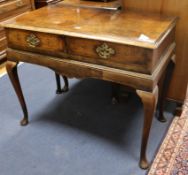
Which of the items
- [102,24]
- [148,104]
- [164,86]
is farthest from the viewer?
[164,86]

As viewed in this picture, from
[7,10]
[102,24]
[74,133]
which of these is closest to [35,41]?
[102,24]

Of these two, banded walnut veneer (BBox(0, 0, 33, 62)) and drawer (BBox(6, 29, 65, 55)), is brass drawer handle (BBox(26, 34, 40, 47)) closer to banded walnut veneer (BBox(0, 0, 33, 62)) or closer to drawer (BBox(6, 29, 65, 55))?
drawer (BBox(6, 29, 65, 55))

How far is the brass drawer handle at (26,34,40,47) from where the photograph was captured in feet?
4.22

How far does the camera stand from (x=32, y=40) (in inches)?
51.3

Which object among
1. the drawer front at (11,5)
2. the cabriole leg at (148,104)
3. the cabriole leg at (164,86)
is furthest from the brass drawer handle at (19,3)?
the cabriole leg at (148,104)

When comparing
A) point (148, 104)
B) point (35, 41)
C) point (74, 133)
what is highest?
point (35, 41)

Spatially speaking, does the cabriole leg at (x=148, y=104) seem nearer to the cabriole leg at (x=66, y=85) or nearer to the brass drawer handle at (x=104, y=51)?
the brass drawer handle at (x=104, y=51)

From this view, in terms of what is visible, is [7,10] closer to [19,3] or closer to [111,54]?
[19,3]

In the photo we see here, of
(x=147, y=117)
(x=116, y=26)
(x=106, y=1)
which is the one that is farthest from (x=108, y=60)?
(x=106, y=1)

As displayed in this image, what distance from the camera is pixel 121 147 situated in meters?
1.50

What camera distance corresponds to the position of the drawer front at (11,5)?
2318 mm

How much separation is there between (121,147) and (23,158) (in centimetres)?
57

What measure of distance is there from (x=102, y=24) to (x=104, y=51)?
0.62 ft

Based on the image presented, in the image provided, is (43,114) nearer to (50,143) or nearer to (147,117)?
(50,143)
